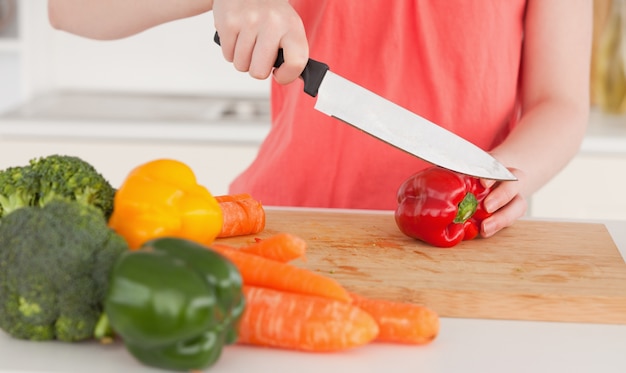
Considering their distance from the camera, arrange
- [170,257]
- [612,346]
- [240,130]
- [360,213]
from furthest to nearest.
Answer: [240,130], [360,213], [612,346], [170,257]

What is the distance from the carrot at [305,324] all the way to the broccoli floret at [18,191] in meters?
0.31

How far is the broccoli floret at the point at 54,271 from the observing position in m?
0.92

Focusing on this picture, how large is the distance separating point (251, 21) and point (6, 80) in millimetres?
2580

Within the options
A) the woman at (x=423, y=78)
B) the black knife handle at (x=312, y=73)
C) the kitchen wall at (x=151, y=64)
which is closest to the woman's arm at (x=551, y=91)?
the woman at (x=423, y=78)

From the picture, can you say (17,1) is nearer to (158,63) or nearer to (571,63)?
(158,63)

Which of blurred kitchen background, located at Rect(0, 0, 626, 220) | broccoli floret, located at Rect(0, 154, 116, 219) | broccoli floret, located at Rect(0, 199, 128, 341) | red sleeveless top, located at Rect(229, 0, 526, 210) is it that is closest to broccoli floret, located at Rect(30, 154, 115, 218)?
broccoli floret, located at Rect(0, 154, 116, 219)

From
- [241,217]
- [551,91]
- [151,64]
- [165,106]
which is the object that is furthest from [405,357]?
[151,64]

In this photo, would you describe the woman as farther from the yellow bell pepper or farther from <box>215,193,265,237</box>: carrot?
the yellow bell pepper

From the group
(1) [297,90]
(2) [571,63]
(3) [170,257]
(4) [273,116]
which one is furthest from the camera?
(4) [273,116]

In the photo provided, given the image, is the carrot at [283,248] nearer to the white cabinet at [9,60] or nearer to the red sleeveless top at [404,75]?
the red sleeveless top at [404,75]

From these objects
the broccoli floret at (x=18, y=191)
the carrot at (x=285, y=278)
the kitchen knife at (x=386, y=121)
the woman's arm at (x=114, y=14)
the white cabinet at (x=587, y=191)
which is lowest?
the white cabinet at (x=587, y=191)

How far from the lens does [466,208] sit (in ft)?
4.59

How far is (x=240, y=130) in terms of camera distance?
2795 millimetres

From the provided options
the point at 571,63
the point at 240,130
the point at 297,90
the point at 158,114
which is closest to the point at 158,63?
the point at 158,114
